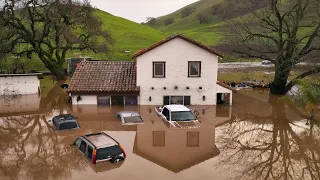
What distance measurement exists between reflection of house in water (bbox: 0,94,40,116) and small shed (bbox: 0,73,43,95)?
788 mm

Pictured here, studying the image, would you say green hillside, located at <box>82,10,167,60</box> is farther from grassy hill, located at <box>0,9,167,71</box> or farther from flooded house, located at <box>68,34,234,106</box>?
flooded house, located at <box>68,34,234,106</box>

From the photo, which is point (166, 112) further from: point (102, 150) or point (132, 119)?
point (102, 150)

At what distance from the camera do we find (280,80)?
3344 centimetres

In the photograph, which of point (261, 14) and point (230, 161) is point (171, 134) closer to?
point (230, 161)

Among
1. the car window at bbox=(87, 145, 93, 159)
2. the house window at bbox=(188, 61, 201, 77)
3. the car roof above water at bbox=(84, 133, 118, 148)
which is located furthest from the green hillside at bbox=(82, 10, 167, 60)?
the car window at bbox=(87, 145, 93, 159)

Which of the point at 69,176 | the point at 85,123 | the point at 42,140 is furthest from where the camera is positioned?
the point at 85,123

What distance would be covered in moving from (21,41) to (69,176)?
3068 centimetres

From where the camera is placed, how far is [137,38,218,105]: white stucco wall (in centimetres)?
2669

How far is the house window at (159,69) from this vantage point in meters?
27.0

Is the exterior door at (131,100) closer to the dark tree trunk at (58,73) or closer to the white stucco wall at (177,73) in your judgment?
the white stucco wall at (177,73)

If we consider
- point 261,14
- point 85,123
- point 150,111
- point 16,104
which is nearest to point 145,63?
point 150,111

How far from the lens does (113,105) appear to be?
27328 mm

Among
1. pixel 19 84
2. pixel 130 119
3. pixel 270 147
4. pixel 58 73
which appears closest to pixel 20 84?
pixel 19 84

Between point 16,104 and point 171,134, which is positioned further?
point 16,104
